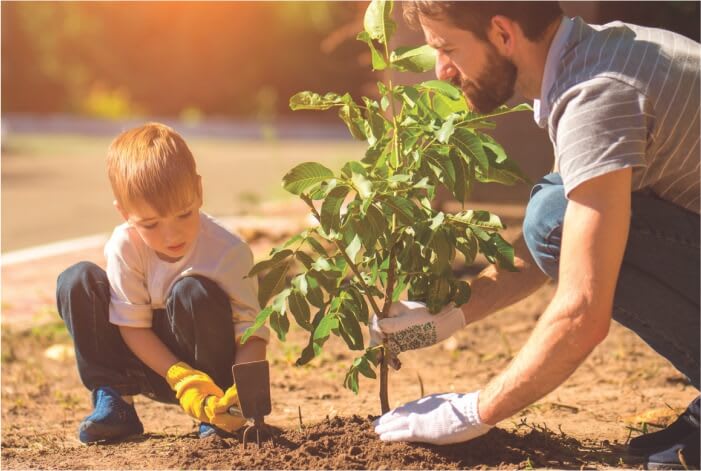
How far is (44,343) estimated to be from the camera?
471cm

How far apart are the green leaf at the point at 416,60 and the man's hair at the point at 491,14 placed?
0.22m

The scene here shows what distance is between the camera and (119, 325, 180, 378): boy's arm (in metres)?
3.04

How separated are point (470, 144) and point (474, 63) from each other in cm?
20

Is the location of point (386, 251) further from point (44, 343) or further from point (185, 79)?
point (185, 79)

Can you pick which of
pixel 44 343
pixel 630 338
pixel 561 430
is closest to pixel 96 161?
pixel 44 343

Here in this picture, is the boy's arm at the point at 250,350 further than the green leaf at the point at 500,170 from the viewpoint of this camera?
Yes

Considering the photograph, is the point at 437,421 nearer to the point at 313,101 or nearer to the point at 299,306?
the point at 299,306

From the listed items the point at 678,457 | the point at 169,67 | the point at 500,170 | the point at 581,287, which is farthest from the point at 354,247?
the point at 169,67

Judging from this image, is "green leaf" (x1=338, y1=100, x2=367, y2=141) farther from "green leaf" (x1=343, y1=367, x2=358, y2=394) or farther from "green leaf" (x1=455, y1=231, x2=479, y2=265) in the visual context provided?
"green leaf" (x1=343, y1=367, x2=358, y2=394)

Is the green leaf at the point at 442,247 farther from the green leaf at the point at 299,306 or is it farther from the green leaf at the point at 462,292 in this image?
the green leaf at the point at 299,306

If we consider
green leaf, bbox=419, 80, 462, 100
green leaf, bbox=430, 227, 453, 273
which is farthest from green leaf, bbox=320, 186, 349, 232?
green leaf, bbox=419, 80, 462, 100

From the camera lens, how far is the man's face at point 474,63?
243 cm

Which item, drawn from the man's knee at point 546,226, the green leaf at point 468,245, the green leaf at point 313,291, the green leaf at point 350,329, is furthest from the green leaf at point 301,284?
the man's knee at point 546,226

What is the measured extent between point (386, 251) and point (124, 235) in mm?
895
